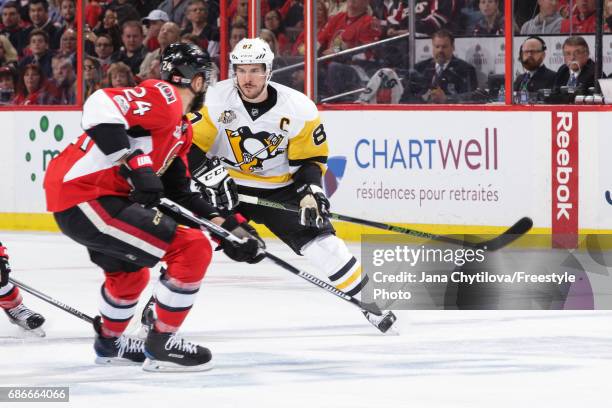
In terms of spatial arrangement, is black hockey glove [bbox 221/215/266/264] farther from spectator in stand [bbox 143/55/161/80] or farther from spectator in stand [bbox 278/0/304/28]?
Answer: spectator in stand [bbox 143/55/161/80]

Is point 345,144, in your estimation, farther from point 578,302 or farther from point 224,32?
point 578,302

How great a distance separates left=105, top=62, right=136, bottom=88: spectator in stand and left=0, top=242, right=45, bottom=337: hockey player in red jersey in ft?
15.3

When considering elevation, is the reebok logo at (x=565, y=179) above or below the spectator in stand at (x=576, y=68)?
below

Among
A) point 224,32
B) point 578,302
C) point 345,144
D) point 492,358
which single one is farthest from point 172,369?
point 224,32

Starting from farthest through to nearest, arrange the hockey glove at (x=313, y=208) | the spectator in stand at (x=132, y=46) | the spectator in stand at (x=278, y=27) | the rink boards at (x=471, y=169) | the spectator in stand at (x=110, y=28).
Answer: the spectator in stand at (x=110, y=28)
the spectator in stand at (x=132, y=46)
the spectator in stand at (x=278, y=27)
the rink boards at (x=471, y=169)
the hockey glove at (x=313, y=208)

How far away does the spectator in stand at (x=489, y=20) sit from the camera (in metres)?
8.68

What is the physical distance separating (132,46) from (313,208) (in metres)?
4.88

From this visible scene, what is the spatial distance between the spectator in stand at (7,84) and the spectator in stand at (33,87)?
79 mm

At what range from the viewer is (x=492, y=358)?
197 inches

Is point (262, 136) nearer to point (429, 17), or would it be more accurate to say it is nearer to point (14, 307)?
point (14, 307)

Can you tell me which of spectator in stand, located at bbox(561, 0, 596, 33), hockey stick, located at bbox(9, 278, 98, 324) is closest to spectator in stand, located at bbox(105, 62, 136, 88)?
spectator in stand, located at bbox(561, 0, 596, 33)

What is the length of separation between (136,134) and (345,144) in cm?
483

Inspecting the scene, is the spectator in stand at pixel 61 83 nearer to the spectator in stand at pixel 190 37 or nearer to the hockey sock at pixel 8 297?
the spectator in stand at pixel 190 37

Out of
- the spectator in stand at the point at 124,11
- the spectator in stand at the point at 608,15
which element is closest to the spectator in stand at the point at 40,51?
the spectator in stand at the point at 124,11
